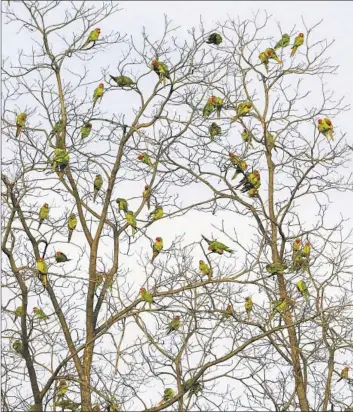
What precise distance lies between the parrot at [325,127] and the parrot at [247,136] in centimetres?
127

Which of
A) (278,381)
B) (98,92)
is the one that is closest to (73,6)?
(98,92)

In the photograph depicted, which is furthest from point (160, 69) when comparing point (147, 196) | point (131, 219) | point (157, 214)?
point (131, 219)

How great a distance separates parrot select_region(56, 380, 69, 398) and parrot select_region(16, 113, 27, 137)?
165 inches

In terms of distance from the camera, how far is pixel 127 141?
1644 centimetres

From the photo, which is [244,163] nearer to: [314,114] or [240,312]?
[314,114]

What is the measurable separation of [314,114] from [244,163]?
184cm

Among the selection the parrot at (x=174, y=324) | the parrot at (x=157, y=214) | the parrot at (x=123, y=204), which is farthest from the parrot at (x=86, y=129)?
the parrot at (x=174, y=324)

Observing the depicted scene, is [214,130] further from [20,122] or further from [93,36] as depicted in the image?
[20,122]

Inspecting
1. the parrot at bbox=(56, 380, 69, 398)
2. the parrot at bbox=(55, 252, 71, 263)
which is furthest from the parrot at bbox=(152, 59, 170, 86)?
the parrot at bbox=(56, 380, 69, 398)

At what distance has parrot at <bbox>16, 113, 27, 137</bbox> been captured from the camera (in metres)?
15.9

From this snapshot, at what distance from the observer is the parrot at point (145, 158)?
16375 mm

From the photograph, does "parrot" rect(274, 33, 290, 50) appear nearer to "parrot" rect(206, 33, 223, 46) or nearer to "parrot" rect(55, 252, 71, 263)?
"parrot" rect(206, 33, 223, 46)

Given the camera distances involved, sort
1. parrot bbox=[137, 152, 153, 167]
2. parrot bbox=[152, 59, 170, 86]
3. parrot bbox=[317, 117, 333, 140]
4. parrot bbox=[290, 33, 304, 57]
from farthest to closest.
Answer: parrot bbox=[290, 33, 304, 57], parrot bbox=[317, 117, 333, 140], parrot bbox=[137, 152, 153, 167], parrot bbox=[152, 59, 170, 86]

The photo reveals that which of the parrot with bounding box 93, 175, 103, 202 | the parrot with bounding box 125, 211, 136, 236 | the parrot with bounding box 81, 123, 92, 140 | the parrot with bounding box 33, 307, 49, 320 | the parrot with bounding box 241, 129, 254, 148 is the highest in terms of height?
the parrot with bounding box 241, 129, 254, 148
